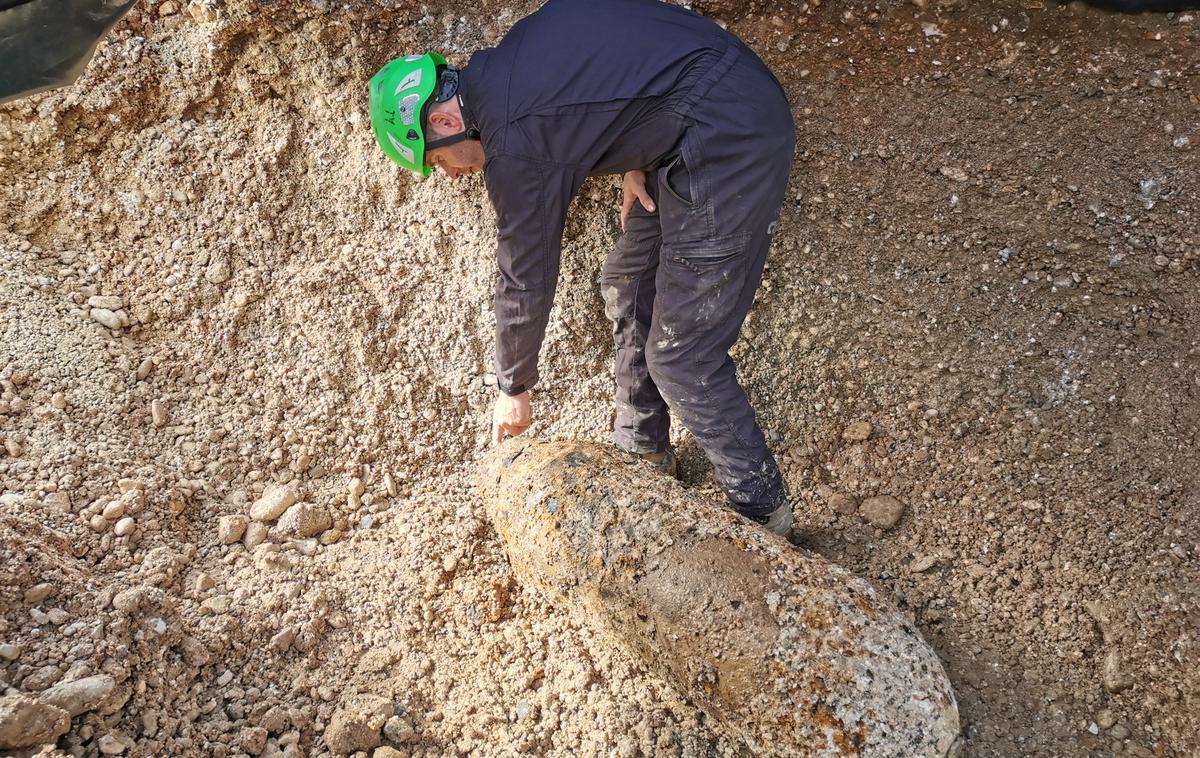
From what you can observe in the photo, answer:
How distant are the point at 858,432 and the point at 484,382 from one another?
1.55 metres

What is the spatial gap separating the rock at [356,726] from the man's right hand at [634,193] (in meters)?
1.89

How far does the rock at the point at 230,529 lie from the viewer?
3084mm

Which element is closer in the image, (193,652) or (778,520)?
(193,652)

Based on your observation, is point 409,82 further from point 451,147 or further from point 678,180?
point 678,180

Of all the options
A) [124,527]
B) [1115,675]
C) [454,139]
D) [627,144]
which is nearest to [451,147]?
[454,139]

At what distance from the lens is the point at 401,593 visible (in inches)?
117

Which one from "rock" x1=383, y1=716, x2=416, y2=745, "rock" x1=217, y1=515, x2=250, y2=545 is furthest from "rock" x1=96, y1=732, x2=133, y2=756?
"rock" x1=217, y1=515, x2=250, y2=545

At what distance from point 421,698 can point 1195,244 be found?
121 inches

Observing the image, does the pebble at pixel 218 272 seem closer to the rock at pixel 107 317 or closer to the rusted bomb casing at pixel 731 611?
the rock at pixel 107 317

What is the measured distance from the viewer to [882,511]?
304 cm

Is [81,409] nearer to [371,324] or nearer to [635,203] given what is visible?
[371,324]

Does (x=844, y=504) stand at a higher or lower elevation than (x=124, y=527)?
lower

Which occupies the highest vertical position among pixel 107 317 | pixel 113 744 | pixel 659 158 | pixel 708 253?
pixel 659 158

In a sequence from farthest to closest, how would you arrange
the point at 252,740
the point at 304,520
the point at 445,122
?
the point at 304,520, the point at 445,122, the point at 252,740
